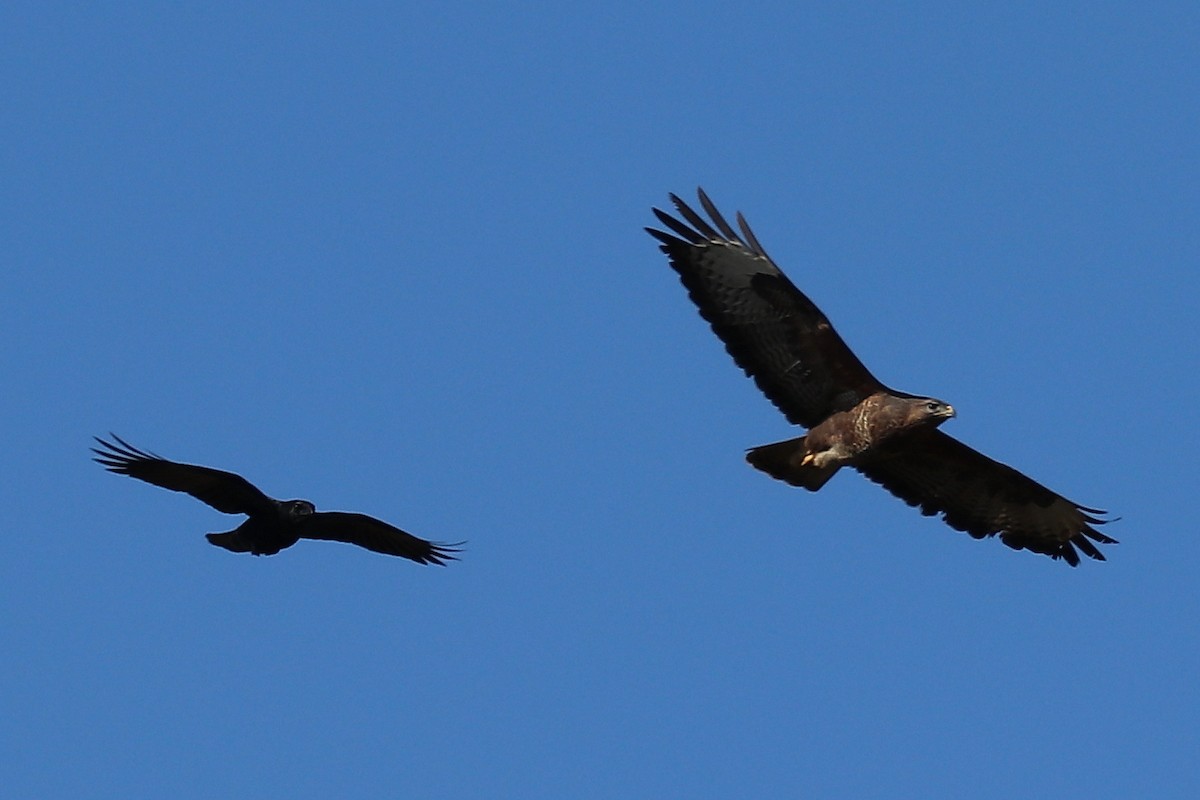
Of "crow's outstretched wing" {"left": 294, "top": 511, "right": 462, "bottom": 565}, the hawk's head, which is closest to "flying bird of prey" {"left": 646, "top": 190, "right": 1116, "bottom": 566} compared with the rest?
the hawk's head

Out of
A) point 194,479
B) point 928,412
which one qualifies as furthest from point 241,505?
point 928,412

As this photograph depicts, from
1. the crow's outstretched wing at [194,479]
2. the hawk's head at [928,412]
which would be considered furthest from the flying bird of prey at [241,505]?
the hawk's head at [928,412]

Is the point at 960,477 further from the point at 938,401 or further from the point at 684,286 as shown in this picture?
the point at 684,286

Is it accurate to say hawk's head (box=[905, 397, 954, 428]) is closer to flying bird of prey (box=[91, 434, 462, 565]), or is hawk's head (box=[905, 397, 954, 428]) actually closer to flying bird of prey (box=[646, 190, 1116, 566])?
flying bird of prey (box=[646, 190, 1116, 566])

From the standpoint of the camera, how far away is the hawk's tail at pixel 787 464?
16484 mm

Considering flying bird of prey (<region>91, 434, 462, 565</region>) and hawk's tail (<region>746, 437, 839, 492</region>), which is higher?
flying bird of prey (<region>91, 434, 462, 565</region>)

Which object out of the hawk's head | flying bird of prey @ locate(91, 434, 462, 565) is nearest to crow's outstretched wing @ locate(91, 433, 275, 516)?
flying bird of prey @ locate(91, 434, 462, 565)

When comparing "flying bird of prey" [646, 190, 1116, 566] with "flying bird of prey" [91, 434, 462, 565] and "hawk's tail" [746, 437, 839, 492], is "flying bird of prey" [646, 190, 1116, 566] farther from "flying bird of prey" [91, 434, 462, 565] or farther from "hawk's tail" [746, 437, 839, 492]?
"flying bird of prey" [91, 434, 462, 565]

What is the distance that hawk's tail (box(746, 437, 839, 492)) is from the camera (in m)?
16.5

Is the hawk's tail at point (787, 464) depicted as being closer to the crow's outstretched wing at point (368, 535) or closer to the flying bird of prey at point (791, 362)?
the flying bird of prey at point (791, 362)

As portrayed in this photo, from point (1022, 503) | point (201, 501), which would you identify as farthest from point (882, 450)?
point (201, 501)

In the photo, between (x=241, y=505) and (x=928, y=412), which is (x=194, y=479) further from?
(x=928, y=412)

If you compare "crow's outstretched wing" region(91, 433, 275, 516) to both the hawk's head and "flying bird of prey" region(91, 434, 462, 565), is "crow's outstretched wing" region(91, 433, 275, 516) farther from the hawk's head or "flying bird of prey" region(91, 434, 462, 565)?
the hawk's head

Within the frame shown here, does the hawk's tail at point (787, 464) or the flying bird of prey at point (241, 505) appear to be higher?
the flying bird of prey at point (241, 505)
